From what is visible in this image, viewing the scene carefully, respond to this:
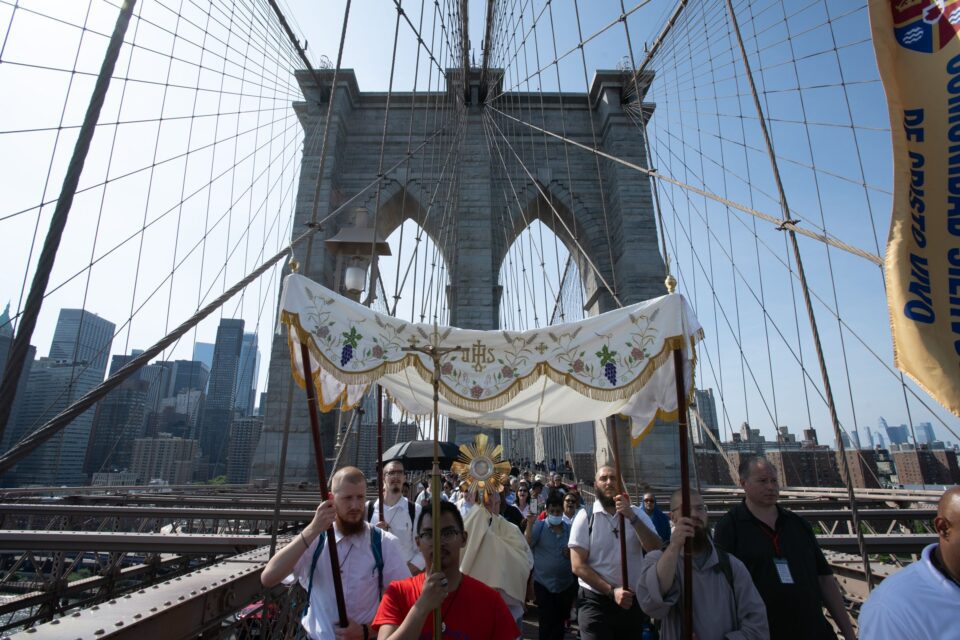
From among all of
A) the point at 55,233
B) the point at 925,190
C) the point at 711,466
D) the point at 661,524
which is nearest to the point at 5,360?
the point at 55,233

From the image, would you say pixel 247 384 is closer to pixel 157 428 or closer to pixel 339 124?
pixel 157 428

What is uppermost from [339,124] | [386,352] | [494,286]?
[339,124]

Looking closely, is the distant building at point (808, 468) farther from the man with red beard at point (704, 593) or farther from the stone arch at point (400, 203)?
the man with red beard at point (704, 593)

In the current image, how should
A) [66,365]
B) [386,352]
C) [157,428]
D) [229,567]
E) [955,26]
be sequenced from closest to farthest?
[955,26], [229,567], [386,352], [66,365], [157,428]

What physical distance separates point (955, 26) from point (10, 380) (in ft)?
11.1

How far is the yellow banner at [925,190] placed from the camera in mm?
1720

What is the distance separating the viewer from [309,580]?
194cm

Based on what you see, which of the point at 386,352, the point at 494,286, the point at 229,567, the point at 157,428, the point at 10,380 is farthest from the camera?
the point at 494,286

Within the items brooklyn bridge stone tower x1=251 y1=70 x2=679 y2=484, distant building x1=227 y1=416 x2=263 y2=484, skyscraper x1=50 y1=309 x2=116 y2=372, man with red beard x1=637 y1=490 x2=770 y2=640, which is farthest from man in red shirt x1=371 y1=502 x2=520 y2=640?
distant building x1=227 y1=416 x2=263 y2=484

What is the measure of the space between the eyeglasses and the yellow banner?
1746 millimetres

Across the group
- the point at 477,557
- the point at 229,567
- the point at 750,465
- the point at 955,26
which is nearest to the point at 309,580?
the point at 229,567

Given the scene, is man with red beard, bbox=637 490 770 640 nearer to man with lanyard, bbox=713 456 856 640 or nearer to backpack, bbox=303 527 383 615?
man with lanyard, bbox=713 456 856 640

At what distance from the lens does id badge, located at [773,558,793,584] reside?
2.01m

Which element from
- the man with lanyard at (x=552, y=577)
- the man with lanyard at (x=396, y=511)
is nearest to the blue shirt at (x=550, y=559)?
the man with lanyard at (x=552, y=577)
